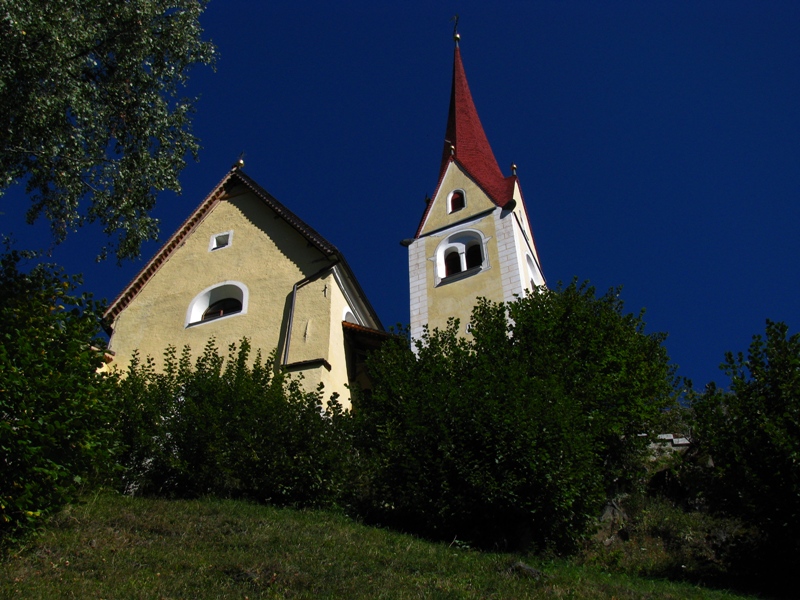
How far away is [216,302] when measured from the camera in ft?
73.3

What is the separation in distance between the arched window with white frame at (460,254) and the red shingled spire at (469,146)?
1.69 metres

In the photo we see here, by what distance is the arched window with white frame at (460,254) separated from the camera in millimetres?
26984

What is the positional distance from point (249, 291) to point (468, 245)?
9.11 m

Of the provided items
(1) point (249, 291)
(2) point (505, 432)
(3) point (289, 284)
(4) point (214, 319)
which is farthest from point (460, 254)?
(2) point (505, 432)

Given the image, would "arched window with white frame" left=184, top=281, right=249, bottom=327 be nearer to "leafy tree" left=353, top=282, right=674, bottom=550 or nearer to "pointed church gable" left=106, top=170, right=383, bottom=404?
"pointed church gable" left=106, top=170, right=383, bottom=404

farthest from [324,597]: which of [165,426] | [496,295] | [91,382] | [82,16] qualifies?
[496,295]

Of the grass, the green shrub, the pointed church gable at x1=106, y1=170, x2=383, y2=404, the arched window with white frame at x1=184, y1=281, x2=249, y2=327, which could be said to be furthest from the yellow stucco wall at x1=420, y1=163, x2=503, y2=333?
the grass

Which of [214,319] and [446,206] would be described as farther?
[446,206]

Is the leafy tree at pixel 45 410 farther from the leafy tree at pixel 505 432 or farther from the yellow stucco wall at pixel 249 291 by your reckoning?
the yellow stucco wall at pixel 249 291

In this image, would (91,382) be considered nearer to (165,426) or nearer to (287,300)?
(165,426)

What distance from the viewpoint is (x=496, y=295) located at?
25.2m

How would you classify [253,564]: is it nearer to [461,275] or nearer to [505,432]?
[505,432]

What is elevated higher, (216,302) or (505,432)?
(216,302)

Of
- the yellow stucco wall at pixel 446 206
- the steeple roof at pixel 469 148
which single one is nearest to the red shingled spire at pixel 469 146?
A: the steeple roof at pixel 469 148
